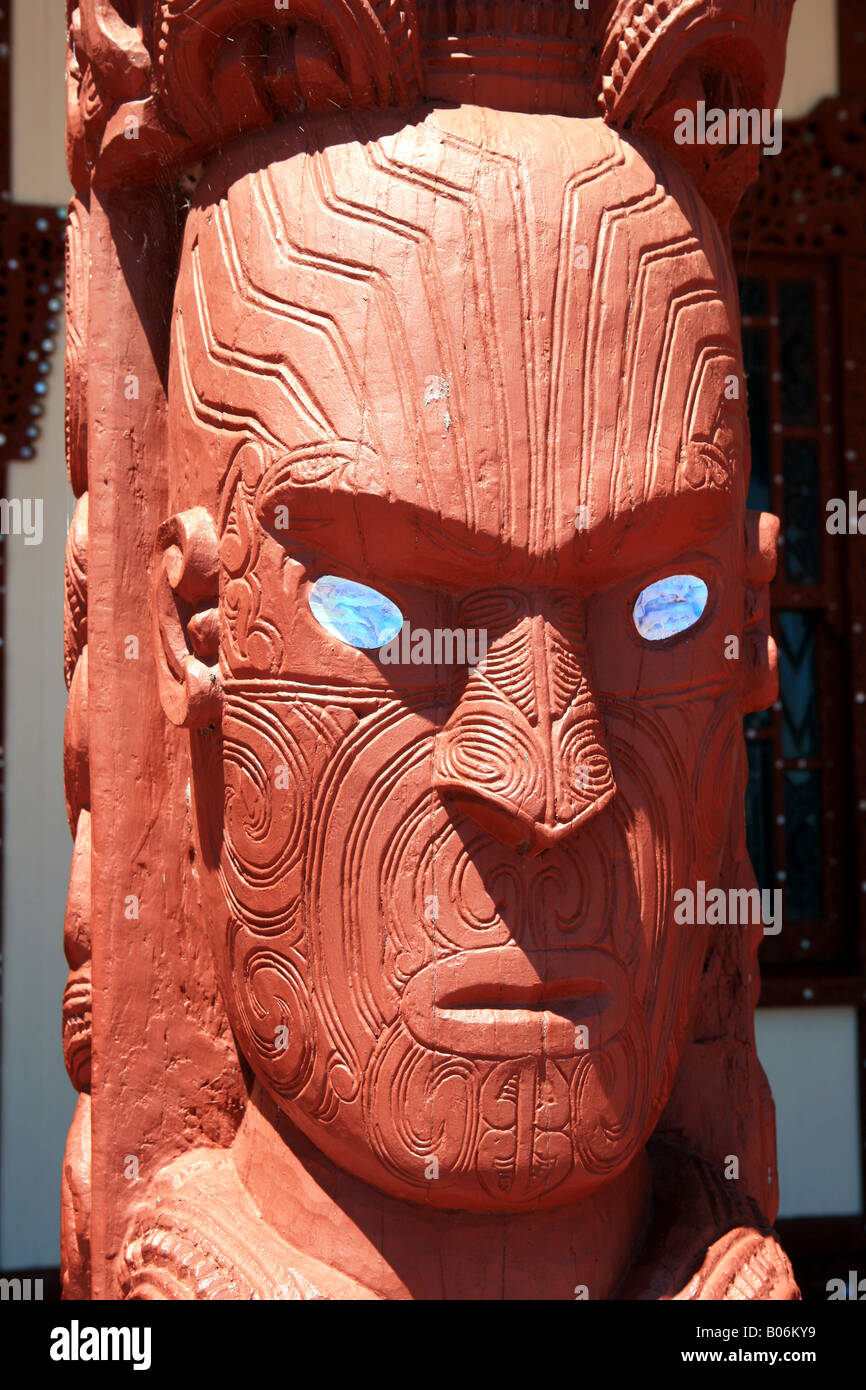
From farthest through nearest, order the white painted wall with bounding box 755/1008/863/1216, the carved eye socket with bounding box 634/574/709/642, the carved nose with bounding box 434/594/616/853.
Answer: the white painted wall with bounding box 755/1008/863/1216 < the carved eye socket with bounding box 634/574/709/642 < the carved nose with bounding box 434/594/616/853

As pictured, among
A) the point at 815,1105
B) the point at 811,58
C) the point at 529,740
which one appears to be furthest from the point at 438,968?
the point at 811,58

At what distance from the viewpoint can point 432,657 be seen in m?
1.73

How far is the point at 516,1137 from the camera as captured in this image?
1.67 meters

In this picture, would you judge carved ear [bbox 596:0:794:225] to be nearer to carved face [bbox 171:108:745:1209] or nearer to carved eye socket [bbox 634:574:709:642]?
carved face [bbox 171:108:745:1209]

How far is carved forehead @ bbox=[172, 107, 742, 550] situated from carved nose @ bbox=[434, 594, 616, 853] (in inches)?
5.2

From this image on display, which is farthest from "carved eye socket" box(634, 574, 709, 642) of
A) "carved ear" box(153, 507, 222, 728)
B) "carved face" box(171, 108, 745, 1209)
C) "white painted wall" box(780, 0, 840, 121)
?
"white painted wall" box(780, 0, 840, 121)

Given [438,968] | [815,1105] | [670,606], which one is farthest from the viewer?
[815,1105]

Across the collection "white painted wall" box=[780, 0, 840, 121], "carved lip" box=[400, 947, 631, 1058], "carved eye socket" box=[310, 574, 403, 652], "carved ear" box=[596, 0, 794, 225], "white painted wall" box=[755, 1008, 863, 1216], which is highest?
"white painted wall" box=[780, 0, 840, 121]

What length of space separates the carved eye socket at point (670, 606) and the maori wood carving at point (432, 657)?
13 millimetres

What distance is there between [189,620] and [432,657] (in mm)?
383


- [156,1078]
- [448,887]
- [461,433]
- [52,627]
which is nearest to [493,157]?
[461,433]

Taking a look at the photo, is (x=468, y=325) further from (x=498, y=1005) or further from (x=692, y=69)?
(x=498, y=1005)

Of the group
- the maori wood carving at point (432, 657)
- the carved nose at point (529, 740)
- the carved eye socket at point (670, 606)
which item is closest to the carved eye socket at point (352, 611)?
the maori wood carving at point (432, 657)

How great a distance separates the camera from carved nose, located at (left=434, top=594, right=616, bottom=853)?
1.66 m
